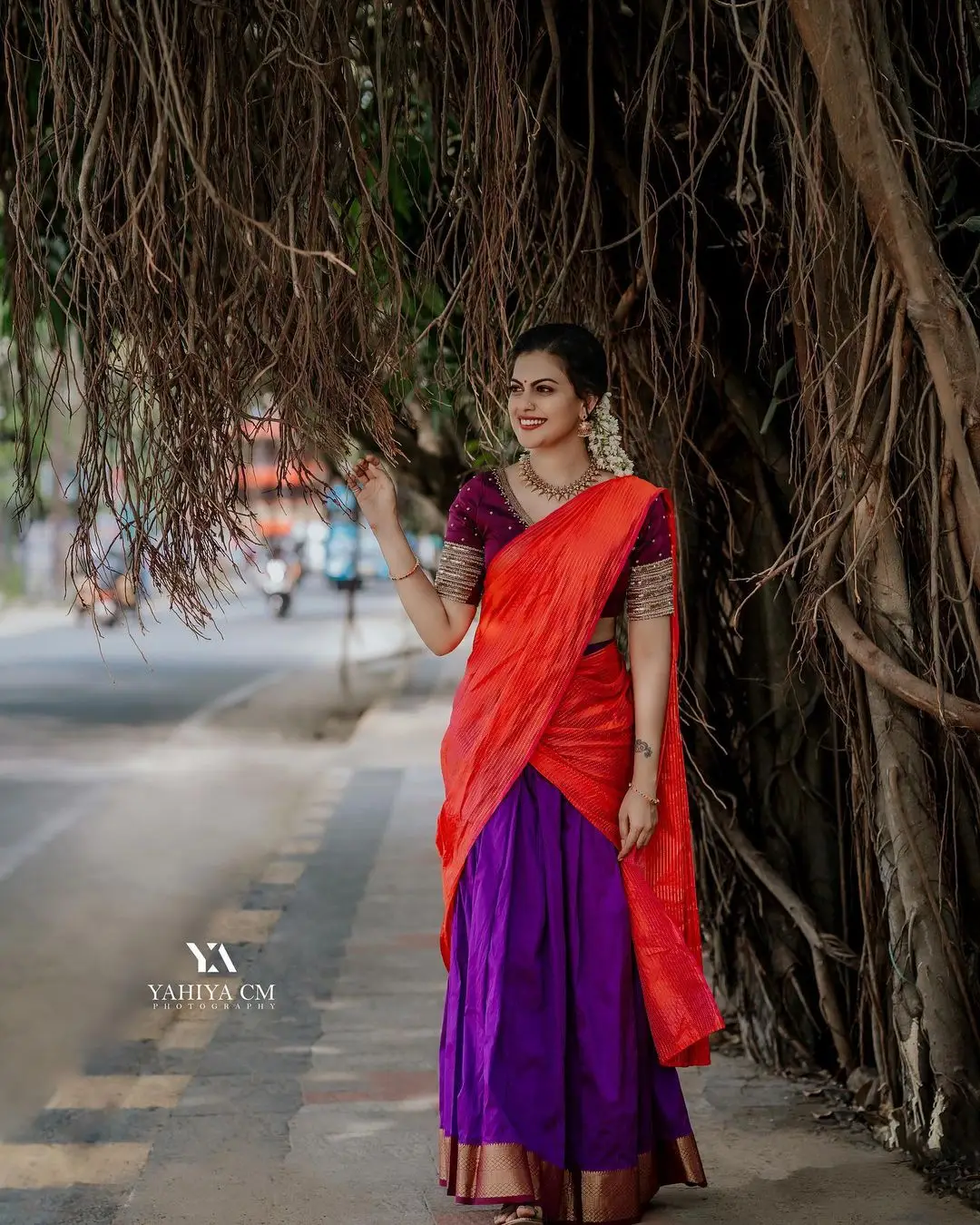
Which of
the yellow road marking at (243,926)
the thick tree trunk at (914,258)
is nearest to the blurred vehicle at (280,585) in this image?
the yellow road marking at (243,926)

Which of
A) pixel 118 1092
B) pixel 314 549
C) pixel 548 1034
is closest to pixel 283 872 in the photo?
pixel 118 1092

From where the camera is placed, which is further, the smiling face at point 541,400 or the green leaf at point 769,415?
the green leaf at point 769,415

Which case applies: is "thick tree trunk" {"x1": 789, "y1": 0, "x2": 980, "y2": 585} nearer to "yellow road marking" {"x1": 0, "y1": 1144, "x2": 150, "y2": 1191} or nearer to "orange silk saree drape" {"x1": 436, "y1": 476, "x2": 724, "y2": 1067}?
"orange silk saree drape" {"x1": 436, "y1": 476, "x2": 724, "y2": 1067}

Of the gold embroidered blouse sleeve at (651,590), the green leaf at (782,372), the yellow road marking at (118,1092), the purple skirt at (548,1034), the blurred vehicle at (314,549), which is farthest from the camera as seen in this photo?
the blurred vehicle at (314,549)

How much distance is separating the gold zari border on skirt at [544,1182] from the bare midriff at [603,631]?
38.9 inches

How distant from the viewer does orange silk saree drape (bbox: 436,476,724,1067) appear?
127 inches

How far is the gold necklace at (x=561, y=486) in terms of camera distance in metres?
3.28

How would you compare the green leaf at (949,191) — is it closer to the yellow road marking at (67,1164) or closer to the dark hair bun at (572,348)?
the dark hair bun at (572,348)

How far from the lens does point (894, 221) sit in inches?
119

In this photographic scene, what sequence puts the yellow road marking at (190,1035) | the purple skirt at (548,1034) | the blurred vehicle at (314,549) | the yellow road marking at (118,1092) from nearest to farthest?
the purple skirt at (548,1034) < the yellow road marking at (118,1092) < the yellow road marking at (190,1035) < the blurred vehicle at (314,549)

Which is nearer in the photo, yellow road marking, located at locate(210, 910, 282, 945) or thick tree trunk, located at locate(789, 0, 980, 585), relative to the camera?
thick tree trunk, located at locate(789, 0, 980, 585)

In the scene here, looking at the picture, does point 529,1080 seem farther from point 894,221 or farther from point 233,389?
point 894,221

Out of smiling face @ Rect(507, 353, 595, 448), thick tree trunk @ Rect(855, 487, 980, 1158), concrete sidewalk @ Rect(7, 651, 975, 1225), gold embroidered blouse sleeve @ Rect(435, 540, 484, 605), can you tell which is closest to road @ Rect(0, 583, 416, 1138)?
concrete sidewalk @ Rect(7, 651, 975, 1225)

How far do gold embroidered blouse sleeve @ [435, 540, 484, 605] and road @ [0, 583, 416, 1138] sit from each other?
0.57 m
